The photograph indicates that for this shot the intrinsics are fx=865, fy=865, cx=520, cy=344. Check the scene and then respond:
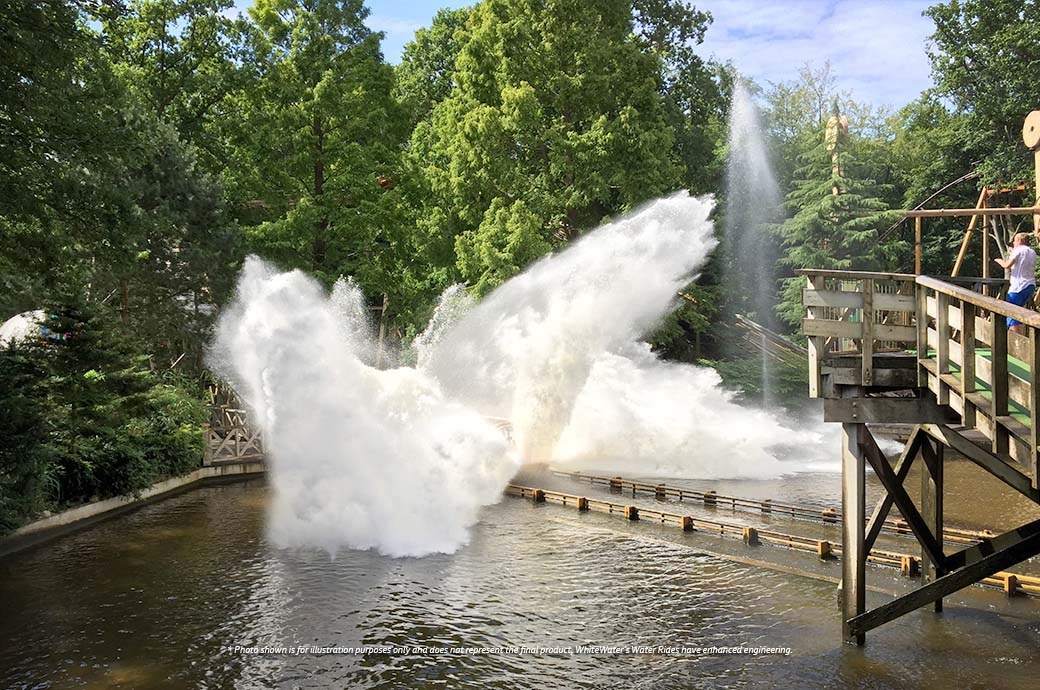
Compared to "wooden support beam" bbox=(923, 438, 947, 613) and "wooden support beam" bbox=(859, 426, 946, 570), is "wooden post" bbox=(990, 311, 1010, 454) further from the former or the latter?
"wooden support beam" bbox=(923, 438, 947, 613)

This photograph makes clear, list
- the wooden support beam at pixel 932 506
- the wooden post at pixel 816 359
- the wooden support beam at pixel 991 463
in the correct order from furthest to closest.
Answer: the wooden support beam at pixel 932 506
the wooden post at pixel 816 359
the wooden support beam at pixel 991 463

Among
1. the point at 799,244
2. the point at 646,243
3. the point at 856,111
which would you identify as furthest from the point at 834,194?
the point at 856,111

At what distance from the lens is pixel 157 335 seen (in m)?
28.1

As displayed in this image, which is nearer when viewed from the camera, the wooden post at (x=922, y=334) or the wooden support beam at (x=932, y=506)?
the wooden post at (x=922, y=334)

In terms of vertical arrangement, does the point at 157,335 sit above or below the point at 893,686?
above

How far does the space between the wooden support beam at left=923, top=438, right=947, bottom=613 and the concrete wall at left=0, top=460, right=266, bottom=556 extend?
1496 centimetres

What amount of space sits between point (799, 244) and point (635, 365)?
1250 centimetres

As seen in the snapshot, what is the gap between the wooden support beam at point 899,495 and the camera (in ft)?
31.2

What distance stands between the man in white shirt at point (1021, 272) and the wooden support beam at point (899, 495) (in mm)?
1927

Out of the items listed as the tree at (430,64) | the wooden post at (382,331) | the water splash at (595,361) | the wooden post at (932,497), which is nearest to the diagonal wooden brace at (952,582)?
the wooden post at (932,497)

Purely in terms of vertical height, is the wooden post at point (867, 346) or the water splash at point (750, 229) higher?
the water splash at point (750, 229)

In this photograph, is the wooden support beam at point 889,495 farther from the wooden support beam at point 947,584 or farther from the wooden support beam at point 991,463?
the wooden support beam at point 947,584

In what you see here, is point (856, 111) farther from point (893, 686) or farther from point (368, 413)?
point (893, 686)

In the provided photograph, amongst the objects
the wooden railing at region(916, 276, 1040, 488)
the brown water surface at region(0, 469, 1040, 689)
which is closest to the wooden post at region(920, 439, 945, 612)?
the brown water surface at region(0, 469, 1040, 689)
